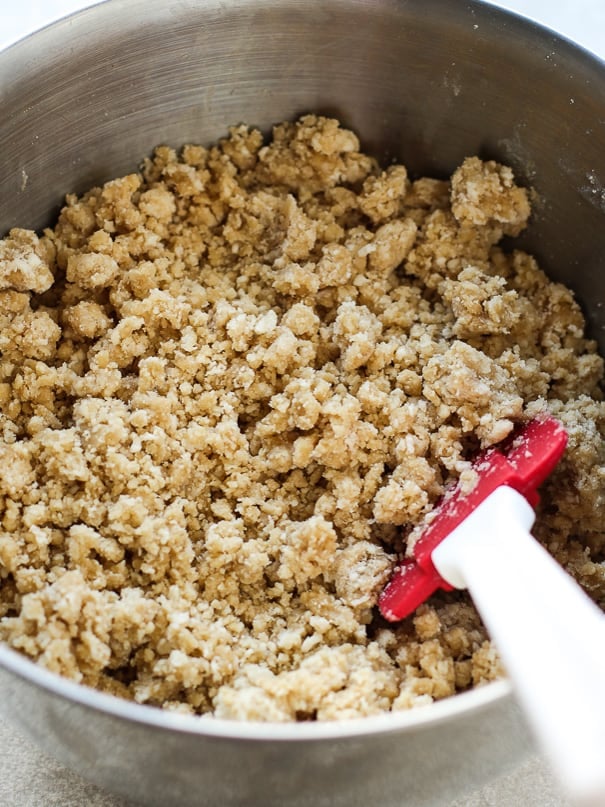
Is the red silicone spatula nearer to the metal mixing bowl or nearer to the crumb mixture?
the crumb mixture

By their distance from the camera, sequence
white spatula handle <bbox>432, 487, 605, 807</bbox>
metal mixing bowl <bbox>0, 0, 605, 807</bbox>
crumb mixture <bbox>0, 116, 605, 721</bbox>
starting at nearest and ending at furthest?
white spatula handle <bbox>432, 487, 605, 807</bbox>
crumb mixture <bbox>0, 116, 605, 721</bbox>
metal mixing bowl <bbox>0, 0, 605, 807</bbox>

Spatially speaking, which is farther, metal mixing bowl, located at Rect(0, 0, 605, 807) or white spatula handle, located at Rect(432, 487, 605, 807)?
metal mixing bowl, located at Rect(0, 0, 605, 807)

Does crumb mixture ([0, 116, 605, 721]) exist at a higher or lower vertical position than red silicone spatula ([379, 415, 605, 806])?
lower

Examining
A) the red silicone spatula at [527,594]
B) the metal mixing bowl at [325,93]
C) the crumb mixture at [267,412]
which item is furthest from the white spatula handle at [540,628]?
the metal mixing bowl at [325,93]

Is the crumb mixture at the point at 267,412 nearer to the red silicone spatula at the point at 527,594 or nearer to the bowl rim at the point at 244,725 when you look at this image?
the red silicone spatula at the point at 527,594

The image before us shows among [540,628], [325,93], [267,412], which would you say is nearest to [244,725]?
[540,628]

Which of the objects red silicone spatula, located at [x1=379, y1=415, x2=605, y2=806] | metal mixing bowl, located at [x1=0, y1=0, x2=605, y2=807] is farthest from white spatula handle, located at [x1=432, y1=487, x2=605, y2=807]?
metal mixing bowl, located at [x1=0, y1=0, x2=605, y2=807]

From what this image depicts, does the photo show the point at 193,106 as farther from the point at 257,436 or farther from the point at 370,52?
the point at 257,436

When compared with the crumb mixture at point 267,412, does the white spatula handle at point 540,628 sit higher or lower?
higher

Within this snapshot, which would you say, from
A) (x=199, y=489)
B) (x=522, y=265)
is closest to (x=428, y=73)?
(x=522, y=265)
